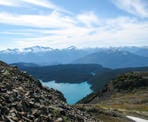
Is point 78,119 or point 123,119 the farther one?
point 123,119

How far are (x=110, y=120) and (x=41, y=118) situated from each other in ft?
105

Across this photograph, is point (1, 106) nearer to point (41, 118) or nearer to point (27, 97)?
point (41, 118)

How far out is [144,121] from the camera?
63.1 m

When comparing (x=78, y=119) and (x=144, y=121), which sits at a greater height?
(x=78, y=119)

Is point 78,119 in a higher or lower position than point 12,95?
lower

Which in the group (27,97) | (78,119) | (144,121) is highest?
(27,97)

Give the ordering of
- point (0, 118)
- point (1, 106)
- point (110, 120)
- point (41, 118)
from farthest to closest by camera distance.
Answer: point (110, 120), point (41, 118), point (1, 106), point (0, 118)

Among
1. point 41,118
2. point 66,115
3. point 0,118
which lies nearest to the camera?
point 0,118

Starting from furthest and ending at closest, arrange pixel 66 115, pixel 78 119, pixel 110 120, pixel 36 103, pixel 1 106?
1. pixel 110 120
2. pixel 78 119
3. pixel 66 115
4. pixel 36 103
5. pixel 1 106

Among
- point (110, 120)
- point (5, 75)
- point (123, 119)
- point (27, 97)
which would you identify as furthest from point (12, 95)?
point (123, 119)

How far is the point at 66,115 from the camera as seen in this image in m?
33.7

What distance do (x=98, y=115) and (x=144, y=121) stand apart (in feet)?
29.9

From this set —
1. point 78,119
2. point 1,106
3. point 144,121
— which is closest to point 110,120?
point 144,121

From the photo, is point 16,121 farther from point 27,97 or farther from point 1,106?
point 27,97
